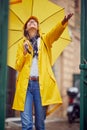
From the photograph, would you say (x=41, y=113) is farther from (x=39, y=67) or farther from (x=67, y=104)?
(x=67, y=104)

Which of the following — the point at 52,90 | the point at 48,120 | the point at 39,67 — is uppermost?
the point at 39,67

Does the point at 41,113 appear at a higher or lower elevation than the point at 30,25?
lower

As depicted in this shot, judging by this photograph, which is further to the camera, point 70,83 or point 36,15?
point 70,83

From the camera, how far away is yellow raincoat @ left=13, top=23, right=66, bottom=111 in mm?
3818

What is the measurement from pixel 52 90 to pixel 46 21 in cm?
82

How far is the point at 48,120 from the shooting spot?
29.1 feet

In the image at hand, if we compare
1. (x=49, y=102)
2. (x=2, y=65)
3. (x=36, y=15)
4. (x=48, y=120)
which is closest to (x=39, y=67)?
(x=49, y=102)

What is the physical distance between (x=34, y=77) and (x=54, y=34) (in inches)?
20.4

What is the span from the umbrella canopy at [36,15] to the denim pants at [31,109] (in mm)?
367

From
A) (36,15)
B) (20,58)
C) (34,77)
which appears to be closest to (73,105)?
(36,15)

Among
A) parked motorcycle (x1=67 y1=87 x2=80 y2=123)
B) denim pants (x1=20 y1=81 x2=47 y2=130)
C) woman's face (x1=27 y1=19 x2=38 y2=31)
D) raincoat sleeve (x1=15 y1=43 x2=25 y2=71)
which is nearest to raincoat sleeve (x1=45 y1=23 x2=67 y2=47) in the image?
woman's face (x1=27 y1=19 x2=38 y2=31)

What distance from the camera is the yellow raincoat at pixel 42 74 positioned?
382 centimetres

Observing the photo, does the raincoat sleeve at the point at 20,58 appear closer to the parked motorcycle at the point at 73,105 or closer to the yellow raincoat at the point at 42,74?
the yellow raincoat at the point at 42,74

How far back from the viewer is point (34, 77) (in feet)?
12.7
